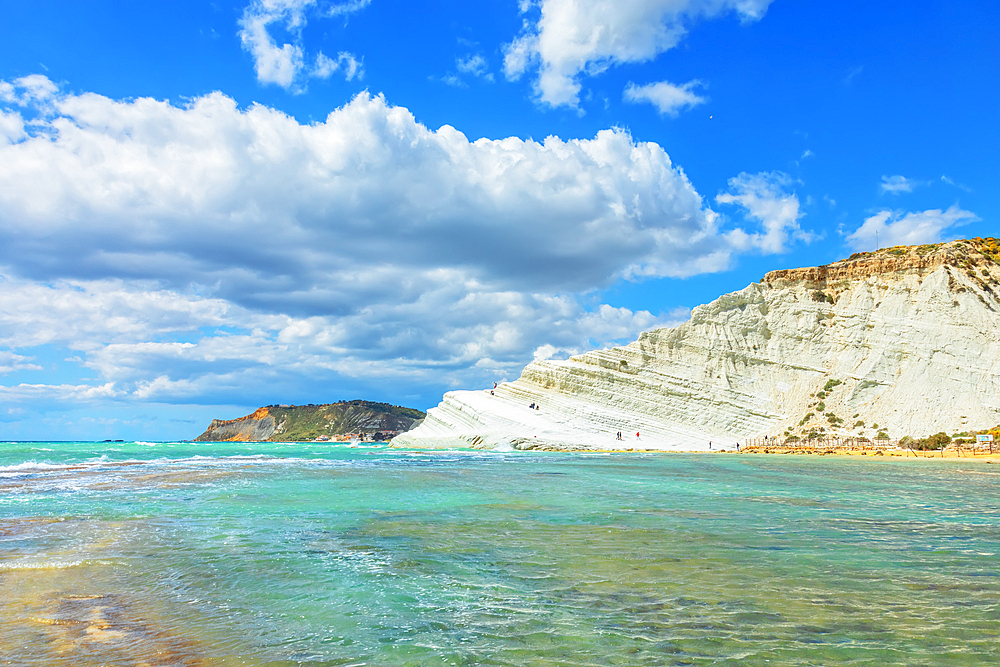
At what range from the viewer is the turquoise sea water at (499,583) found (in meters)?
5.09

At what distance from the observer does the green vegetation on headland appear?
16900 centimetres

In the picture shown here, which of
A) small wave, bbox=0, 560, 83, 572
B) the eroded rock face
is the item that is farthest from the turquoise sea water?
the eroded rock face

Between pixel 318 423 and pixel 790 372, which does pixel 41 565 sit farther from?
pixel 318 423

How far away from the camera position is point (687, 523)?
1169 centimetres

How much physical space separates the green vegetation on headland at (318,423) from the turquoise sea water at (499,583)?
5915 inches

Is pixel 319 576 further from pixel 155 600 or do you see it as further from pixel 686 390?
pixel 686 390

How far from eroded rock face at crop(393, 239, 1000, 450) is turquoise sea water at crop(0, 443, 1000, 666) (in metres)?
42.5

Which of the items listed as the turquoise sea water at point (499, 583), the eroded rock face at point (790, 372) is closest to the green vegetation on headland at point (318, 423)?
the eroded rock face at point (790, 372)

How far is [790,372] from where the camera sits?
200 feet

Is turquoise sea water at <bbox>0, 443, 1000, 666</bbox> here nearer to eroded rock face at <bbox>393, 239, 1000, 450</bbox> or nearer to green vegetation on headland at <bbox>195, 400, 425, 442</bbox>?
eroded rock face at <bbox>393, 239, 1000, 450</bbox>

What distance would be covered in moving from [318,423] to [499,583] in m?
181

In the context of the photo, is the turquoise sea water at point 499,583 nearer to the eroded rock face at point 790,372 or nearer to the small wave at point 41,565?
the small wave at point 41,565

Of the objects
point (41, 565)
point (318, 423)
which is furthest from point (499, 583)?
point (318, 423)

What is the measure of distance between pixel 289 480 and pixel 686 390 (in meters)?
45.3
